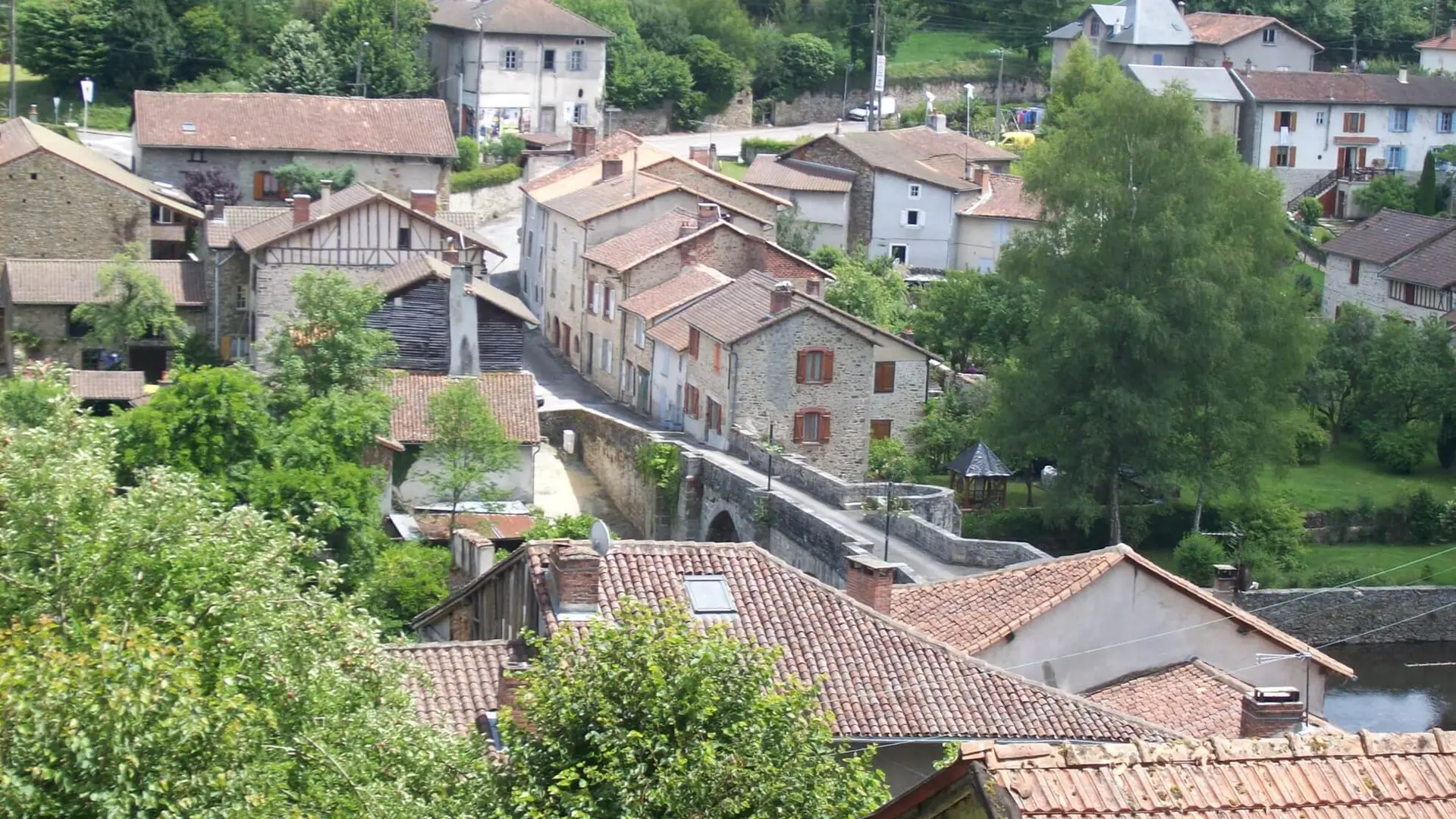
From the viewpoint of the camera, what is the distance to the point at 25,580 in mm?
15523

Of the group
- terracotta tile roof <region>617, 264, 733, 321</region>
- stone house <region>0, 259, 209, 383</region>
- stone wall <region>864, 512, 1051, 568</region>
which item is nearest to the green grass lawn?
stone house <region>0, 259, 209, 383</region>

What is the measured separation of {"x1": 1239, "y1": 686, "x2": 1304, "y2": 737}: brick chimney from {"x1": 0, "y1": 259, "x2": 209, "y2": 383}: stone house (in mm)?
35915

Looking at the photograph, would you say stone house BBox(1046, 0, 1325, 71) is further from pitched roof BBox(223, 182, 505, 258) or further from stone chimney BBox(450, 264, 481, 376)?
stone chimney BBox(450, 264, 481, 376)

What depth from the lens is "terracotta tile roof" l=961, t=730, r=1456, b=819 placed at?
742 cm

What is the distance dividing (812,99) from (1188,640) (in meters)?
65.3

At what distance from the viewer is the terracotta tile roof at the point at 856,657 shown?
65.2 ft

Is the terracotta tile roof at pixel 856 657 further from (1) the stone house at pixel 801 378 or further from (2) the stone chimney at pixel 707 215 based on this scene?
(2) the stone chimney at pixel 707 215

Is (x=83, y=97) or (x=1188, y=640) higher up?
(x=83, y=97)

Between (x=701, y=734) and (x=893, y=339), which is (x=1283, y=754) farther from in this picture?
(x=893, y=339)

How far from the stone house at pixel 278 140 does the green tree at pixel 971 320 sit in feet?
55.5

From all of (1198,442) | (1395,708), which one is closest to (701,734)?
(1395,708)

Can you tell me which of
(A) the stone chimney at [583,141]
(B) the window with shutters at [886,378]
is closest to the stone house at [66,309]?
(B) the window with shutters at [886,378]

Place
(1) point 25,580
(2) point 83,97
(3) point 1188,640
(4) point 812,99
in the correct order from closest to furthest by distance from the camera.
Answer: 1. (1) point 25,580
2. (3) point 1188,640
3. (2) point 83,97
4. (4) point 812,99

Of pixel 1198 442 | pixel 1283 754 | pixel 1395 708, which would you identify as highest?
pixel 1283 754
